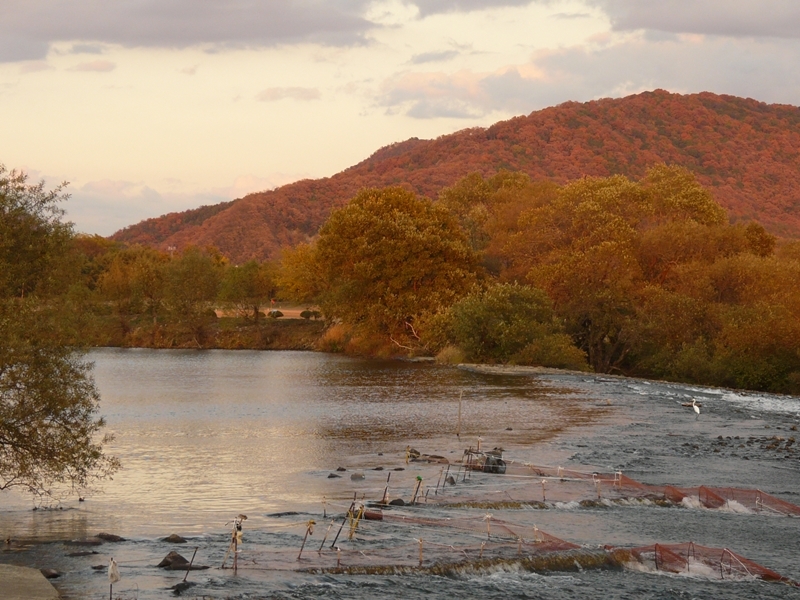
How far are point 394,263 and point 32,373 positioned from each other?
64.3 m

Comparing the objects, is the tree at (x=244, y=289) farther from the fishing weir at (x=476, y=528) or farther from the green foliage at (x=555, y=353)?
the fishing weir at (x=476, y=528)

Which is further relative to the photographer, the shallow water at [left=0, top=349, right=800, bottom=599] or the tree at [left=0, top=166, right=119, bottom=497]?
the tree at [left=0, top=166, right=119, bottom=497]

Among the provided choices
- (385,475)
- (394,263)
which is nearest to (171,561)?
(385,475)

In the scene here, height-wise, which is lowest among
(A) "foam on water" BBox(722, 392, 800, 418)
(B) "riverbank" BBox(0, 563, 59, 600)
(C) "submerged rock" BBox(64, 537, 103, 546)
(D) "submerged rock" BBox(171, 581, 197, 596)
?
(A) "foam on water" BBox(722, 392, 800, 418)

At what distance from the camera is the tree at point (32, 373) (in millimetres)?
20250

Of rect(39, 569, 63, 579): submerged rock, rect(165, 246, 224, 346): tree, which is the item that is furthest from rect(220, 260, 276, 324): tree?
rect(39, 569, 63, 579): submerged rock

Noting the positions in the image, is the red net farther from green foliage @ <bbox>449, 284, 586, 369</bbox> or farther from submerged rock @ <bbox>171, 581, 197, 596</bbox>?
green foliage @ <bbox>449, 284, 586, 369</bbox>

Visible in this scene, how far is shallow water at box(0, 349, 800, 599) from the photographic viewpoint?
1714 cm

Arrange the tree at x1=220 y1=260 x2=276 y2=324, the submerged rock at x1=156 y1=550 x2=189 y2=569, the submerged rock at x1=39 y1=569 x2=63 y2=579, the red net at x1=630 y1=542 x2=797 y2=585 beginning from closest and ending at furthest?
the submerged rock at x1=39 y1=569 x2=63 y2=579, the submerged rock at x1=156 y1=550 x2=189 y2=569, the red net at x1=630 y1=542 x2=797 y2=585, the tree at x1=220 y1=260 x2=276 y2=324

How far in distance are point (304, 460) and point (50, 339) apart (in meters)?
12.0

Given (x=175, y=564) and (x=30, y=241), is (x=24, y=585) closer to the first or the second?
(x=175, y=564)

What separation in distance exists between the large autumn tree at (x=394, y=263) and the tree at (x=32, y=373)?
196 feet

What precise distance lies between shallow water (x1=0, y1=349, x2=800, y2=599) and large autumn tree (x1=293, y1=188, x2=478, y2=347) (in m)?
24.7

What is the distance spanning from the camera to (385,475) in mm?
27578
